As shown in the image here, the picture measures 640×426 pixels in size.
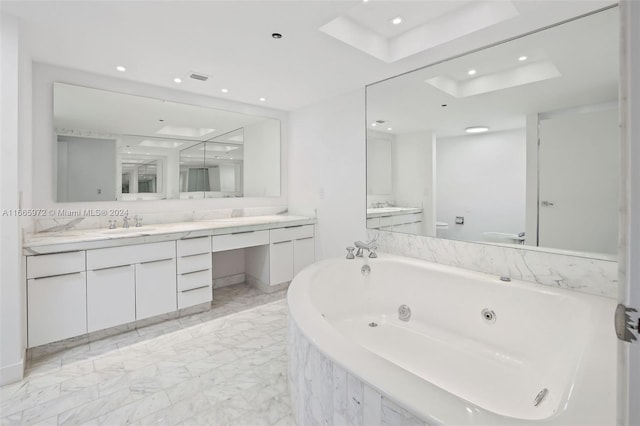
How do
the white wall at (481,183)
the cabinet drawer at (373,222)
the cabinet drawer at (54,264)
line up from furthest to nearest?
the cabinet drawer at (373,222), the white wall at (481,183), the cabinet drawer at (54,264)

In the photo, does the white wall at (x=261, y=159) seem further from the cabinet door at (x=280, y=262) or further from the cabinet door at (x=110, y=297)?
the cabinet door at (x=110, y=297)

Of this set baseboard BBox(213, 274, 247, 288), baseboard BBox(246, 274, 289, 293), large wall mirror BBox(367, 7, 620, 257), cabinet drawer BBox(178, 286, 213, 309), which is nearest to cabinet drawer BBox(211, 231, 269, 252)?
cabinet drawer BBox(178, 286, 213, 309)

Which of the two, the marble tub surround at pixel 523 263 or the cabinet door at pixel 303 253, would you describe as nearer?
the marble tub surround at pixel 523 263

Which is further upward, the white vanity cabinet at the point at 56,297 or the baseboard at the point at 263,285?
the white vanity cabinet at the point at 56,297

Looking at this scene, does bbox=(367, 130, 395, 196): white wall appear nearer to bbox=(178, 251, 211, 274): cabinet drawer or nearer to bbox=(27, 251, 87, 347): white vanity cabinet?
bbox=(178, 251, 211, 274): cabinet drawer

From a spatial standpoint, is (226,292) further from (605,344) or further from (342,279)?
(605,344)

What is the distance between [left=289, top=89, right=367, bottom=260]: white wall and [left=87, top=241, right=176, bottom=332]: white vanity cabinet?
1.67m

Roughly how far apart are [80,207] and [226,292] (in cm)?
163

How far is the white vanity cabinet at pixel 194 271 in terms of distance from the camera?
9.15 ft

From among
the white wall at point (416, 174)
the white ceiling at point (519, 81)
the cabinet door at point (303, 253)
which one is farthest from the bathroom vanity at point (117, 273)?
the white ceiling at point (519, 81)

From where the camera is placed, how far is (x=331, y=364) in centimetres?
114

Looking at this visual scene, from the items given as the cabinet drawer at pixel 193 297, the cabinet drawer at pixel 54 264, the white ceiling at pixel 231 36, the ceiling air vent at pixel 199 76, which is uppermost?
the ceiling air vent at pixel 199 76

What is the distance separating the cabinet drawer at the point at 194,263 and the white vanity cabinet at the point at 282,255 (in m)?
0.71

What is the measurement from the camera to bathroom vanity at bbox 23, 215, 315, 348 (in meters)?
2.13
